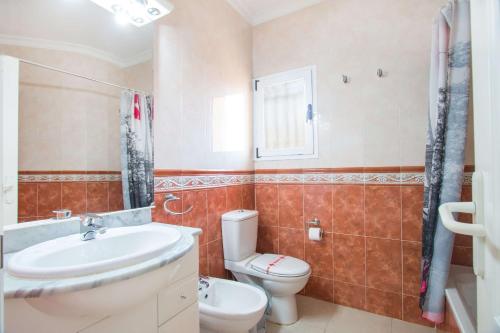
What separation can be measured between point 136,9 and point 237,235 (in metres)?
1.59

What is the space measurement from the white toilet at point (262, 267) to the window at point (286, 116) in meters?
0.67

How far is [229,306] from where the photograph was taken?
1.56 meters

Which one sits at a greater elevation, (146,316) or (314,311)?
(146,316)

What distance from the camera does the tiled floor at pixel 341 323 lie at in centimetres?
170

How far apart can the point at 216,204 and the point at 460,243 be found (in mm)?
1699

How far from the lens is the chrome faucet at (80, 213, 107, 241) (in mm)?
1027

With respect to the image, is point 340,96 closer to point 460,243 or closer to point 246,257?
point 460,243

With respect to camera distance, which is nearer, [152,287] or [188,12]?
[152,287]

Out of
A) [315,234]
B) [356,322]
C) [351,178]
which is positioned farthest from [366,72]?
[356,322]

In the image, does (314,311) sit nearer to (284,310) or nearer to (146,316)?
(284,310)

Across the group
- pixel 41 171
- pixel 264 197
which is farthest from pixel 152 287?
pixel 264 197

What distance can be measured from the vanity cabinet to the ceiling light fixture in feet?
4.27

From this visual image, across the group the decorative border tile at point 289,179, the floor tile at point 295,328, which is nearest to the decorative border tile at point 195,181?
the decorative border tile at point 289,179

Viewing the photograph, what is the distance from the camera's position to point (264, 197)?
2.33 m
